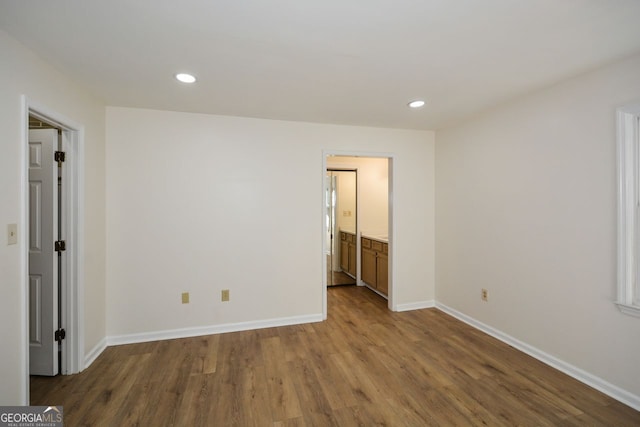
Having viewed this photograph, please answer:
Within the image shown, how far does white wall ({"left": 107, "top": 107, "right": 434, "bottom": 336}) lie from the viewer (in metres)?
2.89

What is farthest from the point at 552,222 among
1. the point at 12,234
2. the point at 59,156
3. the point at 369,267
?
the point at 59,156

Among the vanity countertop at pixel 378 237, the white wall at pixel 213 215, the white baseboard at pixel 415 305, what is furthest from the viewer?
the vanity countertop at pixel 378 237

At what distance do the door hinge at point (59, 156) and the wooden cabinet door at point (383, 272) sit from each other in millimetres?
3676

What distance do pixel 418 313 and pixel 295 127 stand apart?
9.30 ft

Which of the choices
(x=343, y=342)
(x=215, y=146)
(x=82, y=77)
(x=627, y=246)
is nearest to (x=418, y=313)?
(x=343, y=342)

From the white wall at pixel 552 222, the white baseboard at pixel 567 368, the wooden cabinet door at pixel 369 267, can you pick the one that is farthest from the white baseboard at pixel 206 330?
the white wall at pixel 552 222

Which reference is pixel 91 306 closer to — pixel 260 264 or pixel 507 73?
pixel 260 264

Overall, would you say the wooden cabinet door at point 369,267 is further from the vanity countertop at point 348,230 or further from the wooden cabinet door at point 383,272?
the vanity countertop at point 348,230

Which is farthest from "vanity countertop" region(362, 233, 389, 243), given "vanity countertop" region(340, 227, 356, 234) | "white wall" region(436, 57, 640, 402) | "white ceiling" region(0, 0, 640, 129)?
"white ceiling" region(0, 0, 640, 129)

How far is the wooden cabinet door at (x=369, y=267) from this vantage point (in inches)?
175

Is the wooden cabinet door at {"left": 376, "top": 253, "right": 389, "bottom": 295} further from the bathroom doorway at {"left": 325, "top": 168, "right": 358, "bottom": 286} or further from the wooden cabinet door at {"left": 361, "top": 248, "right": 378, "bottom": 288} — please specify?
the bathroom doorway at {"left": 325, "top": 168, "right": 358, "bottom": 286}

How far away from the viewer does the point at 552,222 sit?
7.97ft

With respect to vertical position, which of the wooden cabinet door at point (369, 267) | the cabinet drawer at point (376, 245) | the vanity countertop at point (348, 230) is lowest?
the wooden cabinet door at point (369, 267)

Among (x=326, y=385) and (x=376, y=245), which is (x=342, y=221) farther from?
(x=326, y=385)
